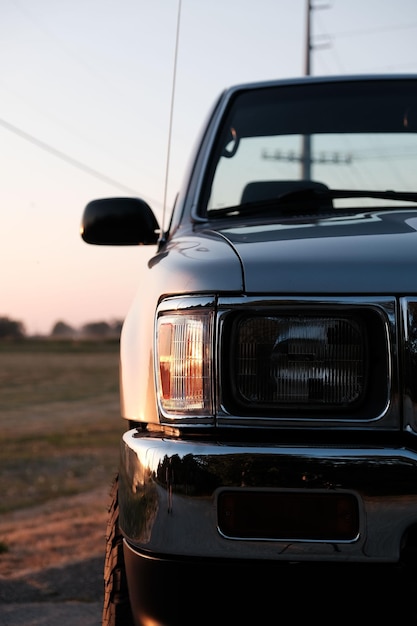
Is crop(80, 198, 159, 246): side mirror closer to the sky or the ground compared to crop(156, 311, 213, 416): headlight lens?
closer to the sky

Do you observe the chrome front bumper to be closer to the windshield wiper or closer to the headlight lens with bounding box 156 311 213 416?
the headlight lens with bounding box 156 311 213 416

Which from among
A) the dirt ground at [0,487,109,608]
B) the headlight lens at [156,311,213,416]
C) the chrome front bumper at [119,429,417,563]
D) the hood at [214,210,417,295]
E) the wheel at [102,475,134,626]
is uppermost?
the hood at [214,210,417,295]

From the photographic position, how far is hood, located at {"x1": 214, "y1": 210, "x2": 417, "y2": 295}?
1.84 m

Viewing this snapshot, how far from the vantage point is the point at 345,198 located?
2.80m

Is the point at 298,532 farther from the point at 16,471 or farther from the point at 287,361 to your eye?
the point at 16,471

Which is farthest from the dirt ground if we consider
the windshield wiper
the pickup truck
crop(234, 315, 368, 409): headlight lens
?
crop(234, 315, 368, 409): headlight lens

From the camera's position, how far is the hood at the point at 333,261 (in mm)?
1845

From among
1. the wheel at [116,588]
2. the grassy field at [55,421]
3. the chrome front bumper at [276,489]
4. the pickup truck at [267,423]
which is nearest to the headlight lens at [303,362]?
the pickup truck at [267,423]

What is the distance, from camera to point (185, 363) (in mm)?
1934

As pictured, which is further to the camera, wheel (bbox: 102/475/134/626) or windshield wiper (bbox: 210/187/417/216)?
→ windshield wiper (bbox: 210/187/417/216)

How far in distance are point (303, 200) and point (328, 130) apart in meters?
0.56

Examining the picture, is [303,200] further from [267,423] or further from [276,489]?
[276,489]

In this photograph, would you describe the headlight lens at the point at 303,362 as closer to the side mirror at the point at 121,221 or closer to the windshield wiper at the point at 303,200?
the windshield wiper at the point at 303,200

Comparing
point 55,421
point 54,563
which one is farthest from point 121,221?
point 55,421
